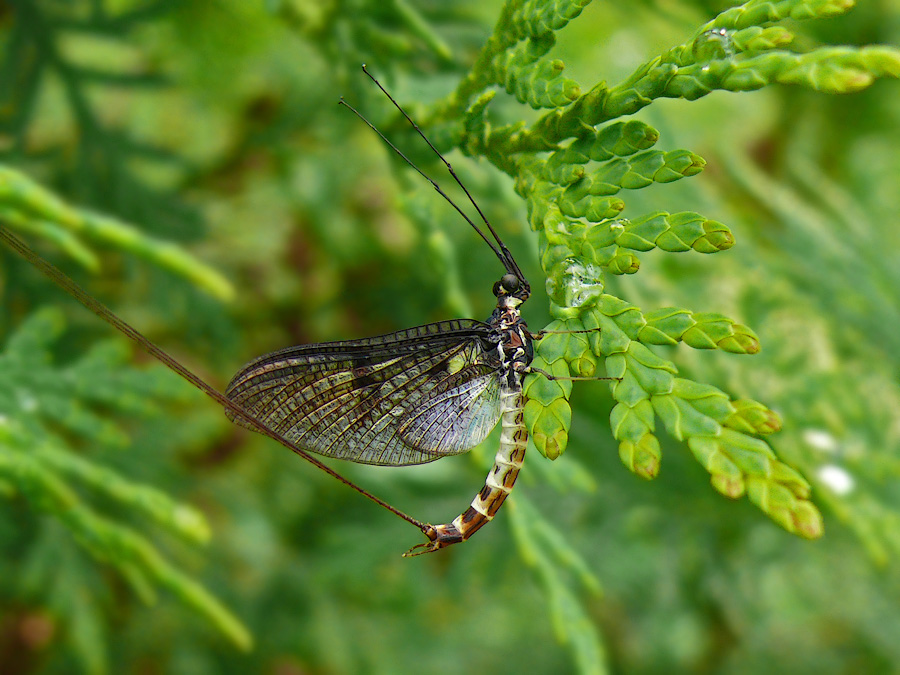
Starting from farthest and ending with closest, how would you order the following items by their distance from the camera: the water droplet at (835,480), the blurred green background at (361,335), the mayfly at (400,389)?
the blurred green background at (361,335) → the water droplet at (835,480) → the mayfly at (400,389)

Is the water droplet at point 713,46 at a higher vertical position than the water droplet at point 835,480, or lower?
higher

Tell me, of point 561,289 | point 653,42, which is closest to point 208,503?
point 561,289

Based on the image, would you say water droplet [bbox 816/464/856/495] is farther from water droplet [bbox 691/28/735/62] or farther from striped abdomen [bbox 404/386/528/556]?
water droplet [bbox 691/28/735/62]

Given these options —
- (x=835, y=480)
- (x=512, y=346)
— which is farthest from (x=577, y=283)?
(x=835, y=480)

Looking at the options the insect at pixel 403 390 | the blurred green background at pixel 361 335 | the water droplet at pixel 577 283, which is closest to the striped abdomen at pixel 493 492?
the insect at pixel 403 390

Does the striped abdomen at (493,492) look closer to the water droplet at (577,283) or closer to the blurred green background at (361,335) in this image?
the water droplet at (577,283)

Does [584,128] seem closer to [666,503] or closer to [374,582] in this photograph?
[666,503]

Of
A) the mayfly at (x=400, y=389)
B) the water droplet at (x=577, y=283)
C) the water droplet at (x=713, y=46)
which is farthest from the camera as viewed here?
the mayfly at (x=400, y=389)
